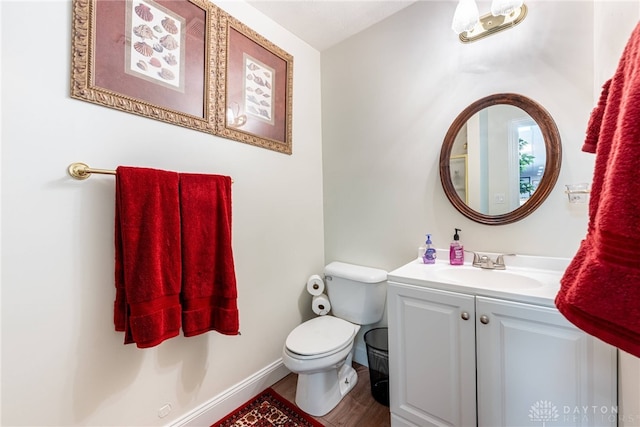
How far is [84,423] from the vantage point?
97cm

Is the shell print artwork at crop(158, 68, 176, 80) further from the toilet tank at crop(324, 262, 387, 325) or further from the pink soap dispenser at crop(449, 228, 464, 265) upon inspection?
the pink soap dispenser at crop(449, 228, 464, 265)

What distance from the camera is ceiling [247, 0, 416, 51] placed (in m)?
1.53

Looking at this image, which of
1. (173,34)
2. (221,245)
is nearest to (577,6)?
(173,34)

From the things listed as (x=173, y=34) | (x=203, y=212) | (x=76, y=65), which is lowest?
(x=203, y=212)

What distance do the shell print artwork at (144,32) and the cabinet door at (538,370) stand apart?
1.81 meters

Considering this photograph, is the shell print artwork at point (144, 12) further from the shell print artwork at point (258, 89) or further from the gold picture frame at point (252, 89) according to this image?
the shell print artwork at point (258, 89)

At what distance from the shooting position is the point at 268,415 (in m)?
1.42

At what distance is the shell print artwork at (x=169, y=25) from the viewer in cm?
117

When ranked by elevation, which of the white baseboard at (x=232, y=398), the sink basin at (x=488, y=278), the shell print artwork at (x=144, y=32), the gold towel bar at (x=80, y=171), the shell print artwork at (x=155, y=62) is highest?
the shell print artwork at (x=144, y=32)

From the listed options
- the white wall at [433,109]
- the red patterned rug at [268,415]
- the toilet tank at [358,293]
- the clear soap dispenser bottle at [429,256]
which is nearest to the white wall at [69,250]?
the red patterned rug at [268,415]

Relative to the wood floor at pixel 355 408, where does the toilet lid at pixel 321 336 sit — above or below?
above

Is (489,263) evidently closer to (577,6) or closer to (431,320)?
(431,320)

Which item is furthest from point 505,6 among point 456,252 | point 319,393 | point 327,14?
point 319,393

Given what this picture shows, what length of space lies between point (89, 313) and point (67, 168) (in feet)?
1.86
